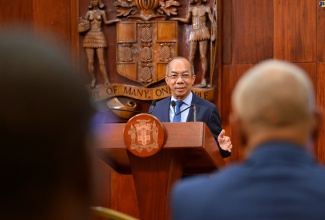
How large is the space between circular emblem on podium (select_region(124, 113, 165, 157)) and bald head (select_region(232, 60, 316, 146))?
2.45 meters

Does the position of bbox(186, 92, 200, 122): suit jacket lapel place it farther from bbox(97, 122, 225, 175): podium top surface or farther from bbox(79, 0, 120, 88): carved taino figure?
bbox(79, 0, 120, 88): carved taino figure

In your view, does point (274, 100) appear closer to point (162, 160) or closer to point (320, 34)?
point (162, 160)

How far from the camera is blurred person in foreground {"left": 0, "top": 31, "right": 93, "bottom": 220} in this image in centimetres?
47

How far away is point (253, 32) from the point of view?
638 cm

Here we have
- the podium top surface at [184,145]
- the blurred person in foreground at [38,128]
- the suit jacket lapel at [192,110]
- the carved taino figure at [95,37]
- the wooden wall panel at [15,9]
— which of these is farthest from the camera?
the wooden wall panel at [15,9]

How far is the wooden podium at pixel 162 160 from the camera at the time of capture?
11.8ft

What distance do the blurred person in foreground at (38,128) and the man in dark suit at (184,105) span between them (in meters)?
3.88

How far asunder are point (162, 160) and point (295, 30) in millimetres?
2995

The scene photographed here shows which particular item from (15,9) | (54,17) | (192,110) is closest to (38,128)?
(192,110)

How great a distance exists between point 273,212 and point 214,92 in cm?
533

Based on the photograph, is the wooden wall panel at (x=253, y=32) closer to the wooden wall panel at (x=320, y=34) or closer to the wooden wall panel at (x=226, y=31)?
the wooden wall panel at (x=226, y=31)

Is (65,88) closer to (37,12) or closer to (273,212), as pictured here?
Result: (273,212)

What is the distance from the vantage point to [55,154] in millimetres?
483

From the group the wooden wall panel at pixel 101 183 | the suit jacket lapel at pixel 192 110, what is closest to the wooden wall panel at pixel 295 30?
the suit jacket lapel at pixel 192 110
